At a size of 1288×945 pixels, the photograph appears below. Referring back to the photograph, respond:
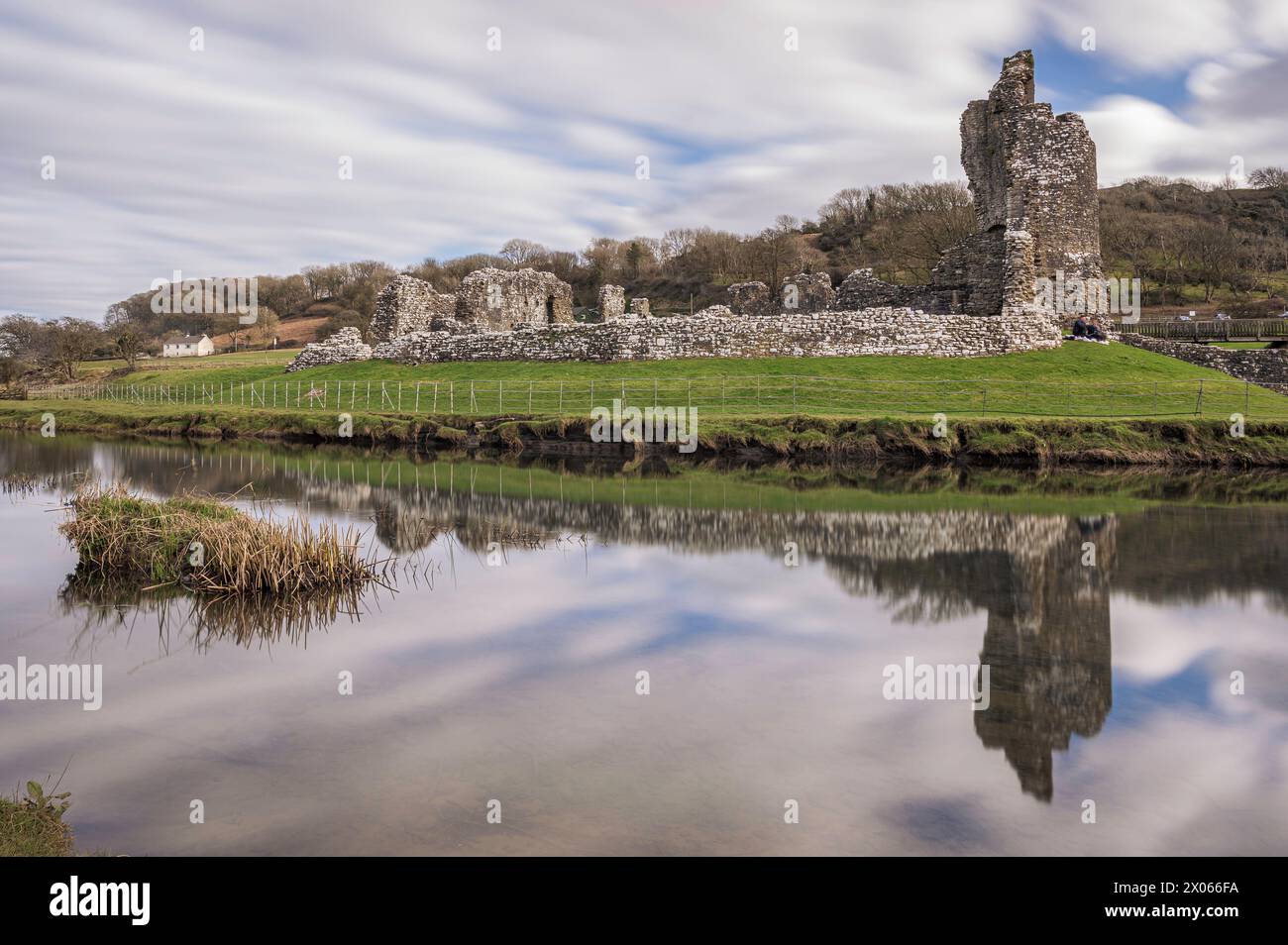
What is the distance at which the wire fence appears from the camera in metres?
22.9

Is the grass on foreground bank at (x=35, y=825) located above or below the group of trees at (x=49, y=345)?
below

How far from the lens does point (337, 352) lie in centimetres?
3603

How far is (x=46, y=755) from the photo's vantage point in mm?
6633

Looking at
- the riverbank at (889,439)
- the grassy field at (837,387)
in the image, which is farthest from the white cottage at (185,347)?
the riverbank at (889,439)

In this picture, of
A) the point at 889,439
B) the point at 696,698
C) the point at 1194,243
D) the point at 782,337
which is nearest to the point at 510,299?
the point at 782,337

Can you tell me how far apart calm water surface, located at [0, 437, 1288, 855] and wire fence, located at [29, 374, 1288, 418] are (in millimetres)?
8474

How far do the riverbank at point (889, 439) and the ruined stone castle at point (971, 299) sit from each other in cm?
569

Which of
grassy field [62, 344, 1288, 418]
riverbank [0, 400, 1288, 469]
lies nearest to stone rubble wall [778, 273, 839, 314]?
grassy field [62, 344, 1288, 418]

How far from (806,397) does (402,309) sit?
1931cm

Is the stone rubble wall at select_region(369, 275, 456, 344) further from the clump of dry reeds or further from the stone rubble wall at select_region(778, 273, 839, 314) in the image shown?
the clump of dry reeds

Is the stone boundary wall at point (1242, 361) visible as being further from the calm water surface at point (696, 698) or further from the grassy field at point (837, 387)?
the calm water surface at point (696, 698)

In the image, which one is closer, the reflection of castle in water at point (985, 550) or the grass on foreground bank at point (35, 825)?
the grass on foreground bank at point (35, 825)

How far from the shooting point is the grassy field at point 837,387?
23.2m
